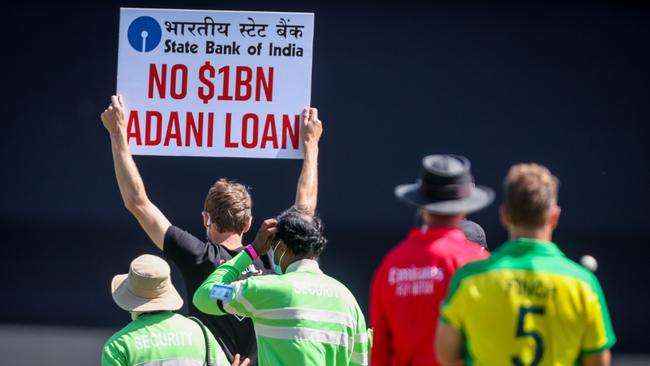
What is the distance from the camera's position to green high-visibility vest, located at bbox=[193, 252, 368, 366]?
353cm

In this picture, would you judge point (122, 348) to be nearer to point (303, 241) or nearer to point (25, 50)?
point (303, 241)

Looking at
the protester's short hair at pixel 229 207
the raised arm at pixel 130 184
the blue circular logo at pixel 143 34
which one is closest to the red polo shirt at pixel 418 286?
the protester's short hair at pixel 229 207

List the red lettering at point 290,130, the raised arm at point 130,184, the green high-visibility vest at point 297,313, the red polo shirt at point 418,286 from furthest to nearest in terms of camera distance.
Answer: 1. the red lettering at point 290,130
2. the raised arm at point 130,184
3. the green high-visibility vest at point 297,313
4. the red polo shirt at point 418,286

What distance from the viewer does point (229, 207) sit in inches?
→ 159

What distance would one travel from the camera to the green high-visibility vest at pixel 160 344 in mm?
3559

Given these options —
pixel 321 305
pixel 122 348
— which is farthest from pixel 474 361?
pixel 122 348

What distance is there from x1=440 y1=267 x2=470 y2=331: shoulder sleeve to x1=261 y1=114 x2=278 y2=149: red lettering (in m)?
1.76

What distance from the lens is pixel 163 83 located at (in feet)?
14.7

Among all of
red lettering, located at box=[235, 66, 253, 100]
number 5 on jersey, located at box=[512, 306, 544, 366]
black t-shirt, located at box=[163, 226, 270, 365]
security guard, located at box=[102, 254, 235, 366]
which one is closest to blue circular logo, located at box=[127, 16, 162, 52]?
red lettering, located at box=[235, 66, 253, 100]

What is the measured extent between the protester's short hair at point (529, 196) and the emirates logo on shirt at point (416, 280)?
0.91 ft

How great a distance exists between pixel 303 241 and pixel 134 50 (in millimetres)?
1386

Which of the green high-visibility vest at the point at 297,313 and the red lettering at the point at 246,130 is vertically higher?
the red lettering at the point at 246,130

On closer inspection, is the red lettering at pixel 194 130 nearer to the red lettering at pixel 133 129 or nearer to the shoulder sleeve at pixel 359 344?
the red lettering at pixel 133 129

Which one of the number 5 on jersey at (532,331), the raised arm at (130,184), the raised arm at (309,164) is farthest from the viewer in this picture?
the raised arm at (309,164)
